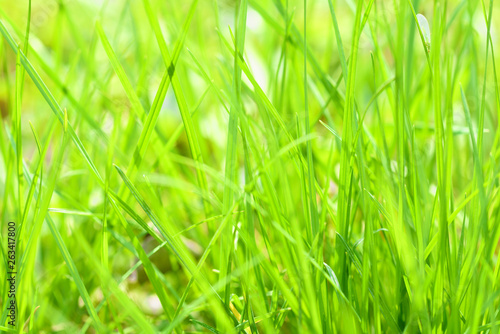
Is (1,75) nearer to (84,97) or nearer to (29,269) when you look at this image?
(84,97)

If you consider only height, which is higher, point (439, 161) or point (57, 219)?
point (439, 161)

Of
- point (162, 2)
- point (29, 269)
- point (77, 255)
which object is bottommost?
point (77, 255)

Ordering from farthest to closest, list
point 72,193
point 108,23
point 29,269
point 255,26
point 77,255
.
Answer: point 108,23, point 255,26, point 72,193, point 77,255, point 29,269

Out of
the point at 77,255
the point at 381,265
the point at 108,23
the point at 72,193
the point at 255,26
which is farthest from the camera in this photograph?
the point at 108,23

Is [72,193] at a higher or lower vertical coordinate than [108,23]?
lower

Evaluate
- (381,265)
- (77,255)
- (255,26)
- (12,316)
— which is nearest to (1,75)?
(255,26)

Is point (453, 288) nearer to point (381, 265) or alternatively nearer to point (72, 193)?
point (381, 265)

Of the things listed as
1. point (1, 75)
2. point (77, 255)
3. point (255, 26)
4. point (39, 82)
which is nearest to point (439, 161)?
point (39, 82)

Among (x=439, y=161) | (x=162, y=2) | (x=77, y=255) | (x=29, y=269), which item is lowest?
(x=77, y=255)

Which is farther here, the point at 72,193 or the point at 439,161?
the point at 72,193
